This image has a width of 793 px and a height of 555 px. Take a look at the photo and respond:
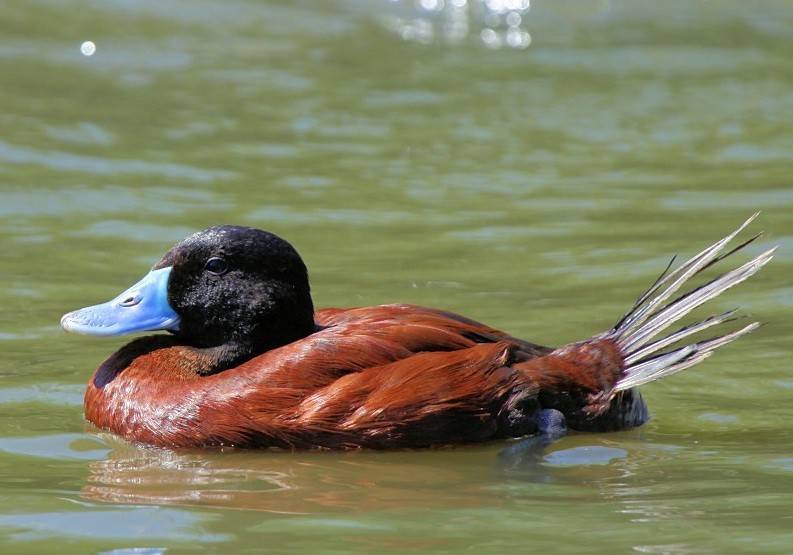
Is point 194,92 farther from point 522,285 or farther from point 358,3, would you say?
point 522,285

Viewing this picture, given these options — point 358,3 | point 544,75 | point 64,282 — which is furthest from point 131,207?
point 358,3

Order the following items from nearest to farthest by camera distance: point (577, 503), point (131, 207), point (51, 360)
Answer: point (577, 503)
point (51, 360)
point (131, 207)

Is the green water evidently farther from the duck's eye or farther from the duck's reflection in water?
the duck's eye

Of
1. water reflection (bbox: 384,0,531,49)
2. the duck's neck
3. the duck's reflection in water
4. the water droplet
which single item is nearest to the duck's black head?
the duck's neck

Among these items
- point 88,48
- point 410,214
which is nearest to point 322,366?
point 410,214

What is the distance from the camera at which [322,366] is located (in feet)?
18.0

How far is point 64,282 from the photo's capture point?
810 centimetres

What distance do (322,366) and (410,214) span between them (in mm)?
4285

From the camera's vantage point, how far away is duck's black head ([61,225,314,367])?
5.78 meters

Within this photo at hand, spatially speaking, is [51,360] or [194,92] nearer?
[51,360]

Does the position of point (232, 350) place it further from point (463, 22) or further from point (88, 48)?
point (463, 22)

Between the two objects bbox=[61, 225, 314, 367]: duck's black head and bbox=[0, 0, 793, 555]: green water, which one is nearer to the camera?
bbox=[0, 0, 793, 555]: green water

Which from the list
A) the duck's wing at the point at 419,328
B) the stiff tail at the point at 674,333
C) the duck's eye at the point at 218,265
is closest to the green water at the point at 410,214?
the stiff tail at the point at 674,333

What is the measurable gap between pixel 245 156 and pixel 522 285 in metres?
3.57
